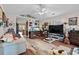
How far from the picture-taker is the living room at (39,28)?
6.75ft

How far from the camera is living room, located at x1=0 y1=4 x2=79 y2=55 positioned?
2059mm

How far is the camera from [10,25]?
2055 mm

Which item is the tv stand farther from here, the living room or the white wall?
the white wall

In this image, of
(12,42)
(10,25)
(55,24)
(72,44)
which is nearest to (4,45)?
(12,42)

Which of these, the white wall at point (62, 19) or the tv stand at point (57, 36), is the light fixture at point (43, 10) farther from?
the tv stand at point (57, 36)

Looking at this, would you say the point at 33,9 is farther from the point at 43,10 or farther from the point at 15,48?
the point at 15,48

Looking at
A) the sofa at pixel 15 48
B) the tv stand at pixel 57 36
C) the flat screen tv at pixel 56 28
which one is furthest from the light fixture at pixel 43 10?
the sofa at pixel 15 48

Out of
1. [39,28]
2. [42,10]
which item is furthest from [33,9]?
[39,28]

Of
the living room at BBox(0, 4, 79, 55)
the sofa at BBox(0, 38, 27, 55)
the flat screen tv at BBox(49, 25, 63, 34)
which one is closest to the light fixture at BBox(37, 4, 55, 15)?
the living room at BBox(0, 4, 79, 55)

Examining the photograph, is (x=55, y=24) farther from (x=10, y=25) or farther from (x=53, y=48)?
(x=10, y=25)

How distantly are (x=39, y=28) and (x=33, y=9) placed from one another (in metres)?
0.28

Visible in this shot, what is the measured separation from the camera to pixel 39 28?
6.89ft
